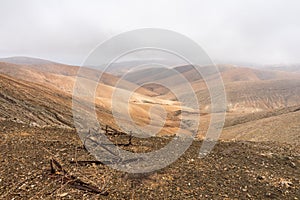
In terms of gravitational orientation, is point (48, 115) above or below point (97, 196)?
below

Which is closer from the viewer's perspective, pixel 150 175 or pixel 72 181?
pixel 72 181

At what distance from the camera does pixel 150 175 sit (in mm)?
7082

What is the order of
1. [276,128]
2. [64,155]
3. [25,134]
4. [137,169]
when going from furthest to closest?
1. [276,128]
2. [25,134]
3. [64,155]
4. [137,169]

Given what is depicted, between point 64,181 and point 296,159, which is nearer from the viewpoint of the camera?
point 64,181

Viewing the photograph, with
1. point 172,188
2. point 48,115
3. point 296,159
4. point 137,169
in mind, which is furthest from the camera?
point 48,115

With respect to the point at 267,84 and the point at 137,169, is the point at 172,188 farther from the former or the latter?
the point at 267,84

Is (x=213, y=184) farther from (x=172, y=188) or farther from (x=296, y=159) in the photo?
(x=296, y=159)

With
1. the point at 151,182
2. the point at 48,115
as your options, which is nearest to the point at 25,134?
the point at 151,182

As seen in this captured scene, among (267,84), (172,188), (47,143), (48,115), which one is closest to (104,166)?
(172,188)

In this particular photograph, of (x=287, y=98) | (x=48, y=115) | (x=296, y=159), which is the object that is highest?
(x=296, y=159)

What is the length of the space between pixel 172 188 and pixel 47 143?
16.0 ft

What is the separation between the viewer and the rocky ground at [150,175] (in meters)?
6.23

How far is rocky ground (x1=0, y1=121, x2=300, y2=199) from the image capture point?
6.23 m

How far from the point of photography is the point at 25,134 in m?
9.91
